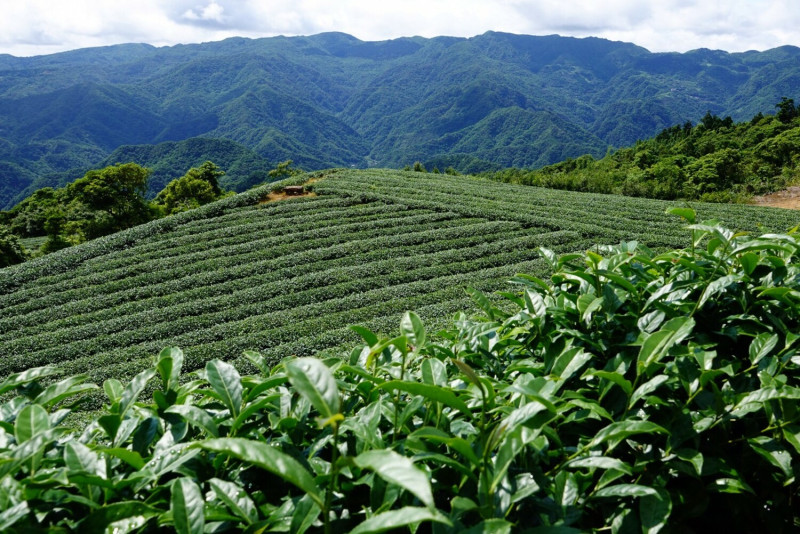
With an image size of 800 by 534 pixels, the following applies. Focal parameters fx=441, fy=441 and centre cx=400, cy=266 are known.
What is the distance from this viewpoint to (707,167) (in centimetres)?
3259

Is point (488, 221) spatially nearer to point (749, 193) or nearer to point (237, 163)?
point (749, 193)

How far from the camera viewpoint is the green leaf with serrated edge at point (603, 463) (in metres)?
0.99

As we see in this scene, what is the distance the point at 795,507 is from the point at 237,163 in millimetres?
131373

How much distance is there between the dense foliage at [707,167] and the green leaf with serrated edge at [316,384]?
28.4 meters

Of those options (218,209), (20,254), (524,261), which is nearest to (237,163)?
(20,254)

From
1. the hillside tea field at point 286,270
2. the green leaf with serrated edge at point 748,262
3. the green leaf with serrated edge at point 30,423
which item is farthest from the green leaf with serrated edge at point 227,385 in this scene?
the hillside tea field at point 286,270

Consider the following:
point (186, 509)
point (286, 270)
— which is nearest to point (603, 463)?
point (186, 509)

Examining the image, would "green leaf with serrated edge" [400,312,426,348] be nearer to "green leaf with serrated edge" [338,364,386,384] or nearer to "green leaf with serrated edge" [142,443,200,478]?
"green leaf with serrated edge" [338,364,386,384]

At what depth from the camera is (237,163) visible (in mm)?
121000

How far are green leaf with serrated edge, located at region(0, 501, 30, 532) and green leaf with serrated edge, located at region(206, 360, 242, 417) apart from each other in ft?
1.50

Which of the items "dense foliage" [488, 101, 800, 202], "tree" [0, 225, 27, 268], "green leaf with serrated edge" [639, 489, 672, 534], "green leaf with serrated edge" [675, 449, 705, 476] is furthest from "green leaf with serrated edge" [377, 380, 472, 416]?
"tree" [0, 225, 27, 268]

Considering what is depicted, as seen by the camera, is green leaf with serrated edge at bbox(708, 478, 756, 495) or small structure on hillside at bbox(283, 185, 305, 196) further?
small structure on hillside at bbox(283, 185, 305, 196)

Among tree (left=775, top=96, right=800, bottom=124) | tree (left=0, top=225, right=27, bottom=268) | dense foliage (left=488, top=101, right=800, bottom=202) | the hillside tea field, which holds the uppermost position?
tree (left=775, top=96, right=800, bottom=124)

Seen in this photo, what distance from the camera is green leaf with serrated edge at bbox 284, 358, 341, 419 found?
27.4 inches
